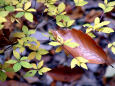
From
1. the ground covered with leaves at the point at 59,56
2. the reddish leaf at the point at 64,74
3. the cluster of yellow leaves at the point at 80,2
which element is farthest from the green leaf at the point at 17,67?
the reddish leaf at the point at 64,74

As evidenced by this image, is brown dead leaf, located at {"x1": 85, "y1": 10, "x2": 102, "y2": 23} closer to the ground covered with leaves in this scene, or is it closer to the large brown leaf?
the ground covered with leaves

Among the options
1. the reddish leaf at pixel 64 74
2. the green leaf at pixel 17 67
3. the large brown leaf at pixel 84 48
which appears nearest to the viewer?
the green leaf at pixel 17 67

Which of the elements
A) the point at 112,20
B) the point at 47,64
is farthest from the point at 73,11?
the point at 47,64

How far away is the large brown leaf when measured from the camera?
109 centimetres

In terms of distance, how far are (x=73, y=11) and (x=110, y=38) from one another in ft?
1.95

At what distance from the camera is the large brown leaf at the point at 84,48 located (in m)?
1.09

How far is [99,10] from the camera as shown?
2350mm

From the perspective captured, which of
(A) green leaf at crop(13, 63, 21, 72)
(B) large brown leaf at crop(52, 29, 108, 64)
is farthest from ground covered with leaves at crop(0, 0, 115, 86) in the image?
(A) green leaf at crop(13, 63, 21, 72)

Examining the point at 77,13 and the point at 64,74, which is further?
the point at 77,13

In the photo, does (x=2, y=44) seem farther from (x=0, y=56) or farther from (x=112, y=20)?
(x=112, y=20)

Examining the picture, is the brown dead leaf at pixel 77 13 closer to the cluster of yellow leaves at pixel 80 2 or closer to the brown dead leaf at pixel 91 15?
the brown dead leaf at pixel 91 15

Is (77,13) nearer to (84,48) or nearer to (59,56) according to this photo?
(59,56)

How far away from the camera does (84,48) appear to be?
115 centimetres

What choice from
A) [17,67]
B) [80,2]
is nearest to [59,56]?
[80,2]
